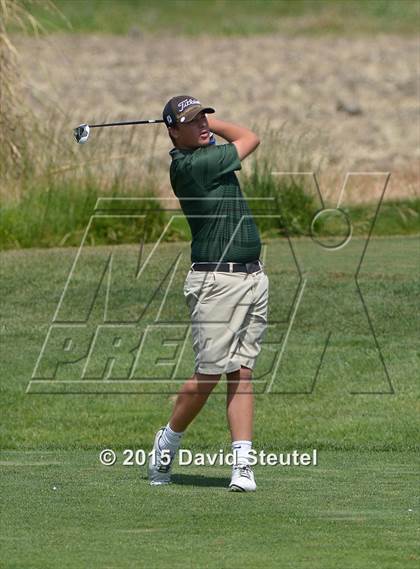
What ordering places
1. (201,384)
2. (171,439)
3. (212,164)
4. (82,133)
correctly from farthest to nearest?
(82,133) < (171,439) < (201,384) < (212,164)

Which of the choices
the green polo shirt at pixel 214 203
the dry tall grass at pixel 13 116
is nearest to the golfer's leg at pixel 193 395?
the green polo shirt at pixel 214 203

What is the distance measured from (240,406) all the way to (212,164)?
4.04 feet

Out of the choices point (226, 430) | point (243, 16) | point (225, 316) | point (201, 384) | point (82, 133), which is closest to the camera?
point (225, 316)

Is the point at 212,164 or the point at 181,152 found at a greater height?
the point at 181,152

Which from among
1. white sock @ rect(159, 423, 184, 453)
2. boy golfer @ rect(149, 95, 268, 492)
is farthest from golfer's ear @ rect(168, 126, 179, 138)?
white sock @ rect(159, 423, 184, 453)

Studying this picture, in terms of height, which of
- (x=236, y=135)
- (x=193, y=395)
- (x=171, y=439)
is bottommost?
(x=171, y=439)

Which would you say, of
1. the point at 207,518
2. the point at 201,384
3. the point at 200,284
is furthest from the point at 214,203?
the point at 207,518

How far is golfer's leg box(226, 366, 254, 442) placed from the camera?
27.7 feet

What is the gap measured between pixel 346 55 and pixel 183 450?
3495 centimetres

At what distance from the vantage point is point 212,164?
825 centimetres

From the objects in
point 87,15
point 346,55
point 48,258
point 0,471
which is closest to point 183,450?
point 0,471

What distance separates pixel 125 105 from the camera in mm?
35250

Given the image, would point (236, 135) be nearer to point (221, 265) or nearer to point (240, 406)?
point (221, 265)

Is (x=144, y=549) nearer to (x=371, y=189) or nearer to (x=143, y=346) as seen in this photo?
(x=143, y=346)
